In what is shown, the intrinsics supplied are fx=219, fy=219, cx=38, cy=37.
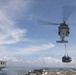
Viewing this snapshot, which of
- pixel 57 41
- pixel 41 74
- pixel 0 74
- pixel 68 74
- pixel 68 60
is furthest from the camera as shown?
pixel 0 74

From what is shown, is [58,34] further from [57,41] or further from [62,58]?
[62,58]

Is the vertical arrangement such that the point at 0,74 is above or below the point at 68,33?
below

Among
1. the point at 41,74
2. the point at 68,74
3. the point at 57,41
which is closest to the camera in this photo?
the point at 57,41

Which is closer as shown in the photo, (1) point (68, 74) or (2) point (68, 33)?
(2) point (68, 33)

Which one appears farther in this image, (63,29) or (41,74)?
(41,74)

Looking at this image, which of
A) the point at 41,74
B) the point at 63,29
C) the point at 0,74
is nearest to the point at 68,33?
the point at 63,29

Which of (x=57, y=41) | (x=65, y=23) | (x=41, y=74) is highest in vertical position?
(x=65, y=23)

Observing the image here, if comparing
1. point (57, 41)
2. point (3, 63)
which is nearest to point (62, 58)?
point (57, 41)

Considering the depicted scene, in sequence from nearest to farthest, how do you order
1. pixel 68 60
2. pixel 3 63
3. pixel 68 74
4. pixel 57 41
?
pixel 57 41, pixel 68 60, pixel 68 74, pixel 3 63

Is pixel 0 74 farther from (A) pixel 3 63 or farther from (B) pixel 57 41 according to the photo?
(B) pixel 57 41
